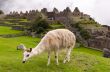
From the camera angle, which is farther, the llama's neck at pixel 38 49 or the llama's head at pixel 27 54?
the llama's neck at pixel 38 49

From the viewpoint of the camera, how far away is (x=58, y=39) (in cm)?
1652

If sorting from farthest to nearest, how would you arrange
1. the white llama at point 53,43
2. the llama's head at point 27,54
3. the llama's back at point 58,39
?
the llama's back at point 58,39
the white llama at point 53,43
the llama's head at point 27,54

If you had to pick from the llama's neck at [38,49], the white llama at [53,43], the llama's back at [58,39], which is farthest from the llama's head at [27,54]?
the llama's back at [58,39]

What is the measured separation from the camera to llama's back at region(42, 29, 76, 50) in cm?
1608

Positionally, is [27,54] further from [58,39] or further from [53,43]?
[58,39]

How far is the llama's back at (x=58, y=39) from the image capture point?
1608cm

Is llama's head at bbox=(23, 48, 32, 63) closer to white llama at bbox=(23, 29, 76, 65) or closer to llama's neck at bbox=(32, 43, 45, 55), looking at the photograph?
white llama at bbox=(23, 29, 76, 65)

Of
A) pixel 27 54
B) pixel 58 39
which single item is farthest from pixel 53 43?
pixel 27 54

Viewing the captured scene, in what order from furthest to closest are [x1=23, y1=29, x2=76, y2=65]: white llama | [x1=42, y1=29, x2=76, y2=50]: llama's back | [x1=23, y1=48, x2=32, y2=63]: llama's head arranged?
[x1=42, y1=29, x2=76, y2=50]: llama's back, [x1=23, y1=29, x2=76, y2=65]: white llama, [x1=23, y1=48, x2=32, y2=63]: llama's head

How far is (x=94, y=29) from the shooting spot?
7062cm

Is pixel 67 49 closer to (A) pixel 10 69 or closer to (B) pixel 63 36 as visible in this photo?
(B) pixel 63 36

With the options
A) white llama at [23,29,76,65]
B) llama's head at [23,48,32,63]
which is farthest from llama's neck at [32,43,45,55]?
llama's head at [23,48,32,63]

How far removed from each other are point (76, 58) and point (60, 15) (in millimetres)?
67914

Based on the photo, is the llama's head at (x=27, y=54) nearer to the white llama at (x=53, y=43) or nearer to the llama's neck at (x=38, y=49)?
the white llama at (x=53, y=43)
